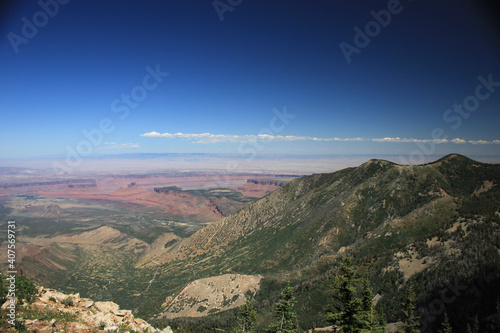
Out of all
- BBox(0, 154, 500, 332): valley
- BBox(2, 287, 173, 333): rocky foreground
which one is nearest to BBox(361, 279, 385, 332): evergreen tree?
BBox(0, 154, 500, 332): valley

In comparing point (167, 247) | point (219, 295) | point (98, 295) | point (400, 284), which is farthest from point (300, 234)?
point (167, 247)

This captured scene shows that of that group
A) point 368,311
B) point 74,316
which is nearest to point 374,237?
point 368,311

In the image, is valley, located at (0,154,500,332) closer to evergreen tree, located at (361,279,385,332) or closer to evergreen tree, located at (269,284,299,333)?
evergreen tree, located at (269,284,299,333)

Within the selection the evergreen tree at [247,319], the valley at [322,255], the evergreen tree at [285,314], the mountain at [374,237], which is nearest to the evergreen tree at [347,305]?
the valley at [322,255]

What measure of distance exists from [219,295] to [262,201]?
8984 centimetres

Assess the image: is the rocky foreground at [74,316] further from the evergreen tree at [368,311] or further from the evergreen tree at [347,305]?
the evergreen tree at [368,311]

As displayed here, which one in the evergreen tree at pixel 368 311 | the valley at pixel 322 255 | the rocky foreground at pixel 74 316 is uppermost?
the rocky foreground at pixel 74 316

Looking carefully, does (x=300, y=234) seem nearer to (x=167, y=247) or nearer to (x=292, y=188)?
(x=292, y=188)

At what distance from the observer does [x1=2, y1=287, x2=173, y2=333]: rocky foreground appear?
15109 millimetres

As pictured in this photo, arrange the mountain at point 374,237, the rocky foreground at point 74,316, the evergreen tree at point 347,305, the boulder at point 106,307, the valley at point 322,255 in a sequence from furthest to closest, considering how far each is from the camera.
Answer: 1. the valley at point 322,255
2. the mountain at point 374,237
3. the evergreen tree at point 347,305
4. the boulder at point 106,307
5. the rocky foreground at point 74,316

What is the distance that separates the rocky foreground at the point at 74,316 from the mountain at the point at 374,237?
157 feet

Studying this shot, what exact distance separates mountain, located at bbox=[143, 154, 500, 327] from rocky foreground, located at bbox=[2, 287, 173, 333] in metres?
47.9

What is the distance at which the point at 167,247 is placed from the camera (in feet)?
605

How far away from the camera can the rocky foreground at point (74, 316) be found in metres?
15.1
